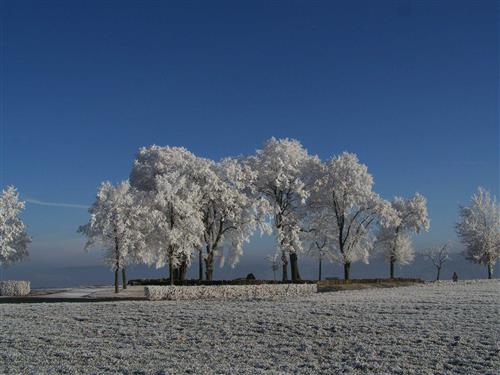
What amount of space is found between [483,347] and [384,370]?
5651 mm

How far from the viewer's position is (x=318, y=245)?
65875 mm

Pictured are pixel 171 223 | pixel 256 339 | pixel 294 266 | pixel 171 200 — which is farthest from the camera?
pixel 294 266

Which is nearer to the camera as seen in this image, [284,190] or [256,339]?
[256,339]

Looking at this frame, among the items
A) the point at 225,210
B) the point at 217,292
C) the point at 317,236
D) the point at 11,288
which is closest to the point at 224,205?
the point at 225,210

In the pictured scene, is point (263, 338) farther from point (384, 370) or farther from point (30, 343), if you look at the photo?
point (30, 343)

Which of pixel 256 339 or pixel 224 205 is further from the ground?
pixel 224 205

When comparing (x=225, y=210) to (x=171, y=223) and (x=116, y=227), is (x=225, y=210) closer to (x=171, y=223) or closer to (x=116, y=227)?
(x=171, y=223)

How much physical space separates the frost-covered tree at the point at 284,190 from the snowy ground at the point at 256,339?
24.6m

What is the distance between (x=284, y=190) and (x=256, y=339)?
38327 mm

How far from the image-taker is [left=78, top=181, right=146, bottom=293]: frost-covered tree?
49.9 metres

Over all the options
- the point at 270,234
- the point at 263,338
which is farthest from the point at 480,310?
the point at 270,234

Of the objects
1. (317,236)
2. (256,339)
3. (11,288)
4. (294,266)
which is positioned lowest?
(256,339)

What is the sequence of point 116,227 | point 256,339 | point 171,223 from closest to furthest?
1. point 256,339
2. point 116,227
3. point 171,223

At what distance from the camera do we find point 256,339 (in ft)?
80.2
